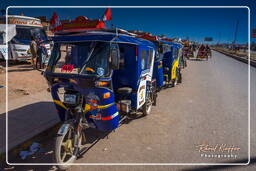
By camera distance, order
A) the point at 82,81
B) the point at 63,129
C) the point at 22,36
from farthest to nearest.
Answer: the point at 22,36 → the point at 82,81 → the point at 63,129

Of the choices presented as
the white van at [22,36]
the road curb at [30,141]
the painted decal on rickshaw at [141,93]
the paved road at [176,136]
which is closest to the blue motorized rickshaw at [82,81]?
the paved road at [176,136]

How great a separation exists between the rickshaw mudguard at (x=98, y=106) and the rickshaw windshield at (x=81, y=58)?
316mm

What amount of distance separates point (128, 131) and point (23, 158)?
2.33 meters

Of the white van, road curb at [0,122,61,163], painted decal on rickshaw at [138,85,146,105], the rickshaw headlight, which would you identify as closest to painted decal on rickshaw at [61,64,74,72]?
the rickshaw headlight

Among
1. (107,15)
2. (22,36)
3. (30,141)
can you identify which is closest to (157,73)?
(107,15)

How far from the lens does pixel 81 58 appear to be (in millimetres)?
3877

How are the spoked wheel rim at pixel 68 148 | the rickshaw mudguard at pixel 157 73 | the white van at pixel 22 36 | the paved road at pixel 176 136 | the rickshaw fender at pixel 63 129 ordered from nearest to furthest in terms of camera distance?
the rickshaw fender at pixel 63 129, the spoked wheel rim at pixel 68 148, the paved road at pixel 176 136, the rickshaw mudguard at pixel 157 73, the white van at pixel 22 36

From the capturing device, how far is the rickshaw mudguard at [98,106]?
11.1 ft

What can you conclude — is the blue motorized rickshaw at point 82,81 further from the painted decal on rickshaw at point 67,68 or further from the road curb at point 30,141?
the road curb at point 30,141

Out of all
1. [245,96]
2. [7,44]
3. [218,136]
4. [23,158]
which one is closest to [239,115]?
[218,136]

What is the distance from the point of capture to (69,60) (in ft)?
12.8

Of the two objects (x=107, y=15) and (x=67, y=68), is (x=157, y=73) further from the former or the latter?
(x=67, y=68)

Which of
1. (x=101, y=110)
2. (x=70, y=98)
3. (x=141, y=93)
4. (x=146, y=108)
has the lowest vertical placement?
(x=146, y=108)

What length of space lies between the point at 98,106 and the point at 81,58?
113cm
